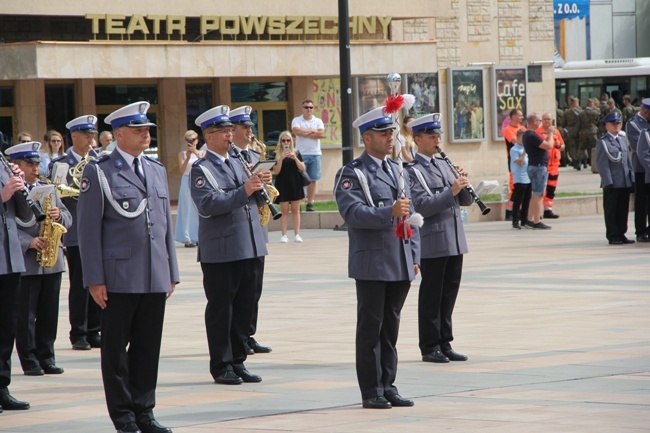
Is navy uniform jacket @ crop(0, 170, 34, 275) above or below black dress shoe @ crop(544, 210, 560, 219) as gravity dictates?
Answer: above

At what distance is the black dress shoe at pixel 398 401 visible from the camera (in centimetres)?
879

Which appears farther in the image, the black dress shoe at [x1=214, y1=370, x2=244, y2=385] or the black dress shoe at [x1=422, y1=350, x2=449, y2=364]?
the black dress shoe at [x1=422, y1=350, x2=449, y2=364]

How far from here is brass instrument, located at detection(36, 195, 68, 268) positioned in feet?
34.8

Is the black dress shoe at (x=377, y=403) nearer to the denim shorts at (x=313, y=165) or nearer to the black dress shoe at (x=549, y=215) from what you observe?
the black dress shoe at (x=549, y=215)

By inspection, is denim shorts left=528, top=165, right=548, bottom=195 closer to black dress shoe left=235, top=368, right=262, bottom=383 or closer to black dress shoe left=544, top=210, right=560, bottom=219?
black dress shoe left=544, top=210, right=560, bottom=219

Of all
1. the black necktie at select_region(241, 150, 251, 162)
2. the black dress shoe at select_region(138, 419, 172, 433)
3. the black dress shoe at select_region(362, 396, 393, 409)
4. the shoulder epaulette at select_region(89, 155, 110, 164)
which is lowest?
the black dress shoe at select_region(362, 396, 393, 409)

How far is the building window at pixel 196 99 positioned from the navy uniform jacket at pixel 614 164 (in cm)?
1307

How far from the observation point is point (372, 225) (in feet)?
29.5

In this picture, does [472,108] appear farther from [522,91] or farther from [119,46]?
[119,46]

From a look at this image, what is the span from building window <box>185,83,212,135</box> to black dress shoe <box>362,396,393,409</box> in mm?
22787

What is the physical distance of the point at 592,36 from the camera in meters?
57.0

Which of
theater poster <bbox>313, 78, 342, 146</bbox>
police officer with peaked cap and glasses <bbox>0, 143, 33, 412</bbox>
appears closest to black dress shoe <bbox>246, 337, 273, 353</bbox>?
police officer with peaked cap and glasses <bbox>0, 143, 33, 412</bbox>

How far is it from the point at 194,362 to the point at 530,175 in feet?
42.4

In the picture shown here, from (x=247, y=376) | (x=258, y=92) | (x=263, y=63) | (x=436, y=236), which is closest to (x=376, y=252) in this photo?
(x=247, y=376)
